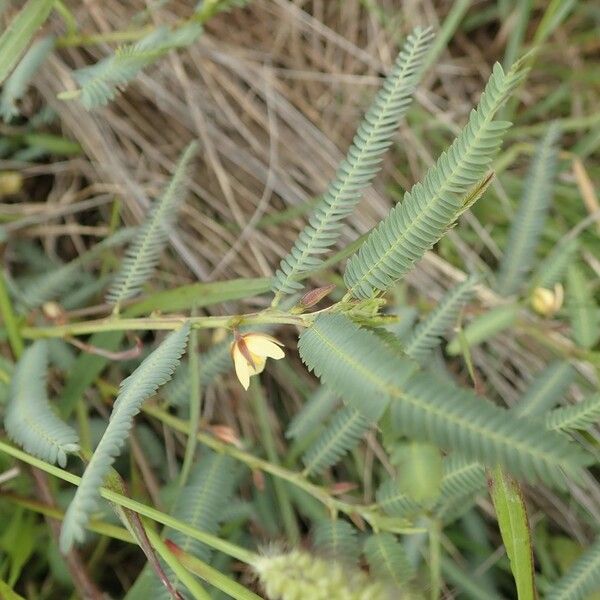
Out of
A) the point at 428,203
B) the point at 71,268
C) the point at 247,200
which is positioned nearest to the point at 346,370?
the point at 428,203

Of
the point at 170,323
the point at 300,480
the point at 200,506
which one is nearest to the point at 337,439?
the point at 300,480

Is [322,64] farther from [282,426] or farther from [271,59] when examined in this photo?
[282,426]

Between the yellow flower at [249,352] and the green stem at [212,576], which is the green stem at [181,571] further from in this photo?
the yellow flower at [249,352]

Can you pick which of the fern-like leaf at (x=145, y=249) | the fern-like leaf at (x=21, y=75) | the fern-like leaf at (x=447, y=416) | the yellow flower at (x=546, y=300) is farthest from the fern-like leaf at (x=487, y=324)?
the fern-like leaf at (x=21, y=75)

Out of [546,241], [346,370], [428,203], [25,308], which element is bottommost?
[25,308]

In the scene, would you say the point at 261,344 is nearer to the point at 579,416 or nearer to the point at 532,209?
the point at 579,416
